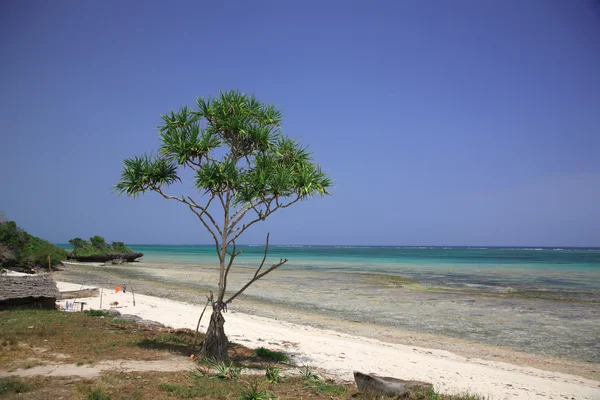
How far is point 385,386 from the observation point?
7121 millimetres

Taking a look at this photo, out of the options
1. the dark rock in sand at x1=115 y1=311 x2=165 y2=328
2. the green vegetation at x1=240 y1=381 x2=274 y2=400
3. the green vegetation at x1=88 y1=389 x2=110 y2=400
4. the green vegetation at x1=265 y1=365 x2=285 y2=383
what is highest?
the green vegetation at x1=88 y1=389 x2=110 y2=400

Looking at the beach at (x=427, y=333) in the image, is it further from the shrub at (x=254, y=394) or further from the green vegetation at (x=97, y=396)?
Answer: the green vegetation at (x=97, y=396)

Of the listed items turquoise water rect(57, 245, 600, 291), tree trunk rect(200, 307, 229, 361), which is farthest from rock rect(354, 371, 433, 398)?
turquoise water rect(57, 245, 600, 291)

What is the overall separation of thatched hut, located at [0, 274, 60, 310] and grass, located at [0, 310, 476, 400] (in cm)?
123

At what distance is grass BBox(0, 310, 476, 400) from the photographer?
6738mm

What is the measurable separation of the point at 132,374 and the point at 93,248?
48.0 metres

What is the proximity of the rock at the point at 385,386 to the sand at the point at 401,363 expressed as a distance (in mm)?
1165

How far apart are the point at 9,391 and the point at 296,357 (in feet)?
20.1

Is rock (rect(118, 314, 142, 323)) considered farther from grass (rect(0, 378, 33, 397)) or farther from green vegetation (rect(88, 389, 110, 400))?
green vegetation (rect(88, 389, 110, 400))

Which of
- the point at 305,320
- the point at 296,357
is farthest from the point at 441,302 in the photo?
the point at 296,357

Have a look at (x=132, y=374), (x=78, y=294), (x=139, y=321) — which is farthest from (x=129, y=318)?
(x=132, y=374)

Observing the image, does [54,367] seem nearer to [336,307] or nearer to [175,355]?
[175,355]

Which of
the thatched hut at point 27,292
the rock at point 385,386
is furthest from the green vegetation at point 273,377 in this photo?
the thatched hut at point 27,292

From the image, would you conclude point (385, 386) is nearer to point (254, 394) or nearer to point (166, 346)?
point (254, 394)
